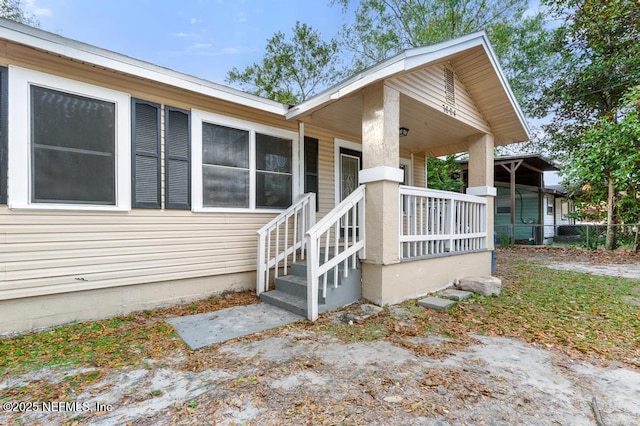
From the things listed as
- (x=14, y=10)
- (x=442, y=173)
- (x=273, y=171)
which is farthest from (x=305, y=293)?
(x=14, y=10)

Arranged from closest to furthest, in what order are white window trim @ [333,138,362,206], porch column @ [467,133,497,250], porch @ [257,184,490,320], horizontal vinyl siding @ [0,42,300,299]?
horizontal vinyl siding @ [0,42,300,299]
porch @ [257,184,490,320]
porch column @ [467,133,497,250]
white window trim @ [333,138,362,206]

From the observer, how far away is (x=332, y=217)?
373 centimetres

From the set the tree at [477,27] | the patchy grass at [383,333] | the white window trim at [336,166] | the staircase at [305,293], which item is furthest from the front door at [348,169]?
the tree at [477,27]

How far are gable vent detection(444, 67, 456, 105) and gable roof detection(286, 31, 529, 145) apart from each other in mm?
171

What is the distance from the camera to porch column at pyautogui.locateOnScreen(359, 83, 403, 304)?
3947mm

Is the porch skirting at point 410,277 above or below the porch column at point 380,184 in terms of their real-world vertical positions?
below

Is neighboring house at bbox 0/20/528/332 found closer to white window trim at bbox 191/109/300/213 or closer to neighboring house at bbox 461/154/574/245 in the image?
white window trim at bbox 191/109/300/213

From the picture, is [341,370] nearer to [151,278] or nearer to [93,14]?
[151,278]

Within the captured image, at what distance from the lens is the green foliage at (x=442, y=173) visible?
1278 cm

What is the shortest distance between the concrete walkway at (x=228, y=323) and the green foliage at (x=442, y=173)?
35.5 ft

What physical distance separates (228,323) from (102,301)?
5.42ft

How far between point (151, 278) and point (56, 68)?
2697 millimetres

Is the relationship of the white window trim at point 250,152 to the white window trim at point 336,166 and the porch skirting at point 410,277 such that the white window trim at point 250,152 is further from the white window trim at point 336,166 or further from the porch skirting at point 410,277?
the porch skirting at point 410,277

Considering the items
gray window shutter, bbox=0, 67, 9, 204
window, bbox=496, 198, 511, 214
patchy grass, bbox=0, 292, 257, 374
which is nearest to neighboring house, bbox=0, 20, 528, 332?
gray window shutter, bbox=0, 67, 9, 204
